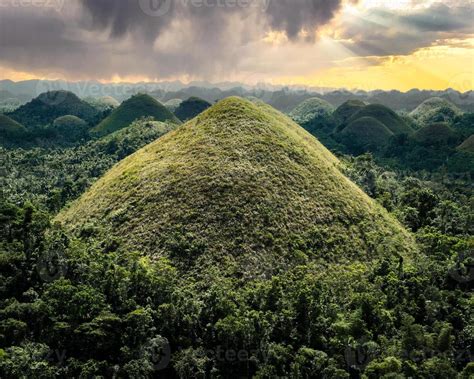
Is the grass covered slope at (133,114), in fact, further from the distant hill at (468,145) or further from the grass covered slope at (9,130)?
the distant hill at (468,145)

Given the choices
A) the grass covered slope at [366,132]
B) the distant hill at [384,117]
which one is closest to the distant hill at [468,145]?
the grass covered slope at [366,132]

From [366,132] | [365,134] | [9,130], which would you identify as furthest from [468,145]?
[9,130]

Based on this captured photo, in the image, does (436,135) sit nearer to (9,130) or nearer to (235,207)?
(235,207)

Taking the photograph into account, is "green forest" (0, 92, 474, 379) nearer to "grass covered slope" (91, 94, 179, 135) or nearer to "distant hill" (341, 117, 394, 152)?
"distant hill" (341, 117, 394, 152)

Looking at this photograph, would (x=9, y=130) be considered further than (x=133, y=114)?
No

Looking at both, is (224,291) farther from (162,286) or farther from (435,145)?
(435,145)
